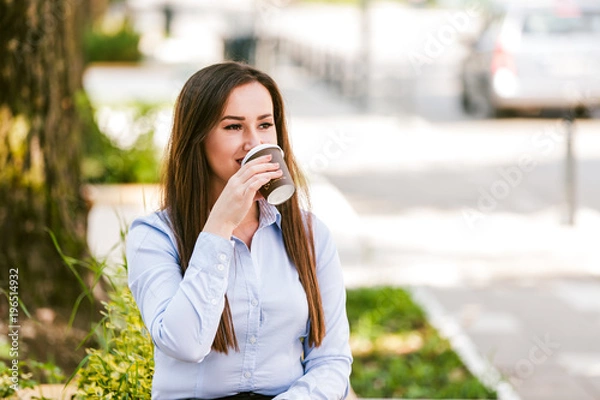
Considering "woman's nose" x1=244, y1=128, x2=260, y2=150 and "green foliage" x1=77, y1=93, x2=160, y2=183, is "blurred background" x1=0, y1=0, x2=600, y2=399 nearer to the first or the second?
"green foliage" x1=77, y1=93, x2=160, y2=183

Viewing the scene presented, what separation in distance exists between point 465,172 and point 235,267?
9.28 meters

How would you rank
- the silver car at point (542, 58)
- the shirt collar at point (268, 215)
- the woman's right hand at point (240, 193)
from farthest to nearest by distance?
the silver car at point (542, 58)
the shirt collar at point (268, 215)
the woman's right hand at point (240, 193)

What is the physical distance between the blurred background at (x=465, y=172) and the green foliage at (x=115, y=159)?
22 mm

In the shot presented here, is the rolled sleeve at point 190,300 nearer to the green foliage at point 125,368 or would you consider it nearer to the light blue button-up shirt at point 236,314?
the light blue button-up shirt at point 236,314

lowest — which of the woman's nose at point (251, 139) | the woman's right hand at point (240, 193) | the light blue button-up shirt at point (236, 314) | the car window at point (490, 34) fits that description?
the car window at point (490, 34)

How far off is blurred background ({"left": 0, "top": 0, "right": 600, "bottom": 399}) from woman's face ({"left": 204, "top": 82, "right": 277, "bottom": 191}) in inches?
18.6

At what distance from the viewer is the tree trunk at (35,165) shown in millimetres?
5137

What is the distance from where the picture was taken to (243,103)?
105 inches

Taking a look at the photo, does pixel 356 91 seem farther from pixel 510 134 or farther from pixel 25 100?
pixel 25 100

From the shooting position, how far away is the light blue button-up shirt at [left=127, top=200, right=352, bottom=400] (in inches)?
97.6

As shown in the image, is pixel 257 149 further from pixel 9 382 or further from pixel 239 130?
pixel 9 382

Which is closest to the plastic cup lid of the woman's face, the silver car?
the woman's face

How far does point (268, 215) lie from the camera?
9.17 feet

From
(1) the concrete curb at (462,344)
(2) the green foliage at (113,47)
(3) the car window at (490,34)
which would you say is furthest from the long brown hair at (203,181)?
(2) the green foliage at (113,47)
